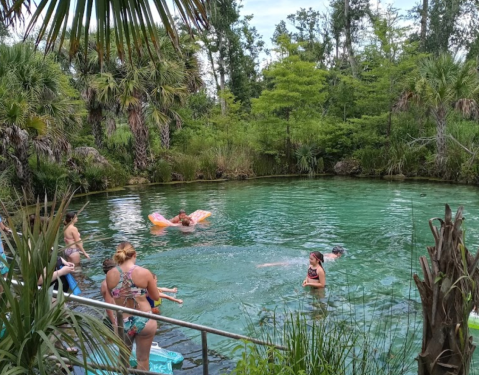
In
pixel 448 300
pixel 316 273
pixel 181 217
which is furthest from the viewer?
pixel 181 217

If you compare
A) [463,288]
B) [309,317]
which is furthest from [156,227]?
[463,288]

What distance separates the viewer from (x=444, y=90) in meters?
22.1

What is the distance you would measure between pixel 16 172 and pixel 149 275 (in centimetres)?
1449

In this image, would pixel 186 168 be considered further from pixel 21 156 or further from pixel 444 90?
pixel 444 90

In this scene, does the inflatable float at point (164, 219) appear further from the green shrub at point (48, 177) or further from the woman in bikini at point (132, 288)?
the woman in bikini at point (132, 288)

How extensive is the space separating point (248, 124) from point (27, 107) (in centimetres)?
1985

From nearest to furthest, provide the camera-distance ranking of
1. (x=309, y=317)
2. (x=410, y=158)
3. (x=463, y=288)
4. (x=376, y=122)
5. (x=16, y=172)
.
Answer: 1. (x=463, y=288)
2. (x=309, y=317)
3. (x=16, y=172)
4. (x=410, y=158)
5. (x=376, y=122)

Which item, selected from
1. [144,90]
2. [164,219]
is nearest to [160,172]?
[144,90]

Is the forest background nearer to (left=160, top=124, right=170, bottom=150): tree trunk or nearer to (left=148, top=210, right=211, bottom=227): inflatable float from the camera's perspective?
(left=160, top=124, right=170, bottom=150): tree trunk

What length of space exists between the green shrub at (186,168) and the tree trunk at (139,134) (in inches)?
70.9

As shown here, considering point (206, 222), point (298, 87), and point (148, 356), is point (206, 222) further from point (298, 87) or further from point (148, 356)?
point (298, 87)

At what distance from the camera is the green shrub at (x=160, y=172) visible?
25.3m

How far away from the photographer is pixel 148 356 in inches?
177

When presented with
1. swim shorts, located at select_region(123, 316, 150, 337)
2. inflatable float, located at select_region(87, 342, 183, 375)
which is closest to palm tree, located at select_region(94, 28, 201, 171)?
inflatable float, located at select_region(87, 342, 183, 375)
